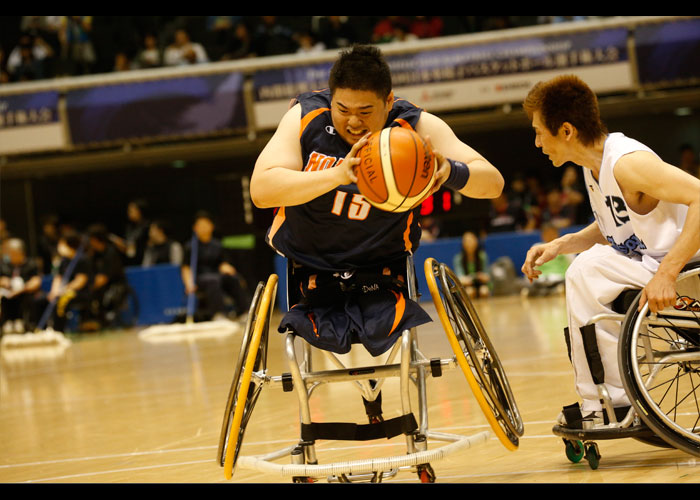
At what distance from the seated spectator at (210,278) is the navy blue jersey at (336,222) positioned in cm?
884

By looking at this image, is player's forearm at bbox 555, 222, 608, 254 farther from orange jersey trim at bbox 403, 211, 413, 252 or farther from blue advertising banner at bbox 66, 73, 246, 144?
blue advertising banner at bbox 66, 73, 246, 144

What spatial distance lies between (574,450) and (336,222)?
3.83ft

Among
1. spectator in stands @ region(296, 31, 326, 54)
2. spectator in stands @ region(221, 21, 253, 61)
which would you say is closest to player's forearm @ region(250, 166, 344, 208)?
spectator in stands @ region(296, 31, 326, 54)

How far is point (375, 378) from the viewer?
3.07m

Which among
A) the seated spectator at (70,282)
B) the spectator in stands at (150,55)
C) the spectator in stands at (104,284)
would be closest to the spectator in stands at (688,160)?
the spectator in stands at (104,284)

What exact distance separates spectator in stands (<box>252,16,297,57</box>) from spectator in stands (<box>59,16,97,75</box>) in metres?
2.89

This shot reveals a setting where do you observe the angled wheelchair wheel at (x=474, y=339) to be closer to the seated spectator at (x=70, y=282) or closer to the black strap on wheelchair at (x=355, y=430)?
the black strap on wheelchair at (x=355, y=430)

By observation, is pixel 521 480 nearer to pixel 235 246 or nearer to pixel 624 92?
pixel 624 92

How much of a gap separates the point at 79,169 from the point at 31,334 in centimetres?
420

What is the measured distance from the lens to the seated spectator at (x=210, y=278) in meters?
12.1

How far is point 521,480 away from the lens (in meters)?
3.06

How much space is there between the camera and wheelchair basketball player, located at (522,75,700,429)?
3.07 metres

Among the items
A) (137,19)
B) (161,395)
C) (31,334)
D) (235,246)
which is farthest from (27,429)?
(137,19)

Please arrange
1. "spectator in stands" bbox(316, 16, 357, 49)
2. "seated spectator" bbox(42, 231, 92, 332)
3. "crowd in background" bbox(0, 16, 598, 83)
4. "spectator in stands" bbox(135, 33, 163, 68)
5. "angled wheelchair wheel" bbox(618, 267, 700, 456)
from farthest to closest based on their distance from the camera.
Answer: "spectator in stands" bbox(135, 33, 163, 68) < "spectator in stands" bbox(316, 16, 357, 49) < "crowd in background" bbox(0, 16, 598, 83) < "seated spectator" bbox(42, 231, 92, 332) < "angled wheelchair wheel" bbox(618, 267, 700, 456)
